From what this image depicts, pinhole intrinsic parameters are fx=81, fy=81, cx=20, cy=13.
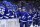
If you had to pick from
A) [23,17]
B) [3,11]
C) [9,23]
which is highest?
[3,11]

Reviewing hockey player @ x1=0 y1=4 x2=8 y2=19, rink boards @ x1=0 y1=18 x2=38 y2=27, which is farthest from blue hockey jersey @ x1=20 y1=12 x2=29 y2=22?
hockey player @ x1=0 y1=4 x2=8 y2=19

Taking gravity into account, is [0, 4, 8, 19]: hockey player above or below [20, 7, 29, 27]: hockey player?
above

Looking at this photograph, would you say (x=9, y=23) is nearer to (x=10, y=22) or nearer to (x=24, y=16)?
(x=10, y=22)

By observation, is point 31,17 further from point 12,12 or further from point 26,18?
point 12,12

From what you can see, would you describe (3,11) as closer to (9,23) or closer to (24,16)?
(9,23)

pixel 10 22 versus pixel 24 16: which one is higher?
pixel 24 16

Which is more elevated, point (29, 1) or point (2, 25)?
point (29, 1)

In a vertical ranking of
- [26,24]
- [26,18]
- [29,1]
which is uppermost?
[29,1]

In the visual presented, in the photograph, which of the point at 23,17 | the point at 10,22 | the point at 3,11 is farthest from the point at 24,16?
the point at 3,11

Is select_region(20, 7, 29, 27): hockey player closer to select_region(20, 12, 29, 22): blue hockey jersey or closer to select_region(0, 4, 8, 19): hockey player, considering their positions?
select_region(20, 12, 29, 22): blue hockey jersey

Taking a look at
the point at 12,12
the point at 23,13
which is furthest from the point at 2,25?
the point at 23,13

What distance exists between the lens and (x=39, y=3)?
170cm

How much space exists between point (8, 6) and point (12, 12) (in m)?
0.14

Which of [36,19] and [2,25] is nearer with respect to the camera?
[2,25]
